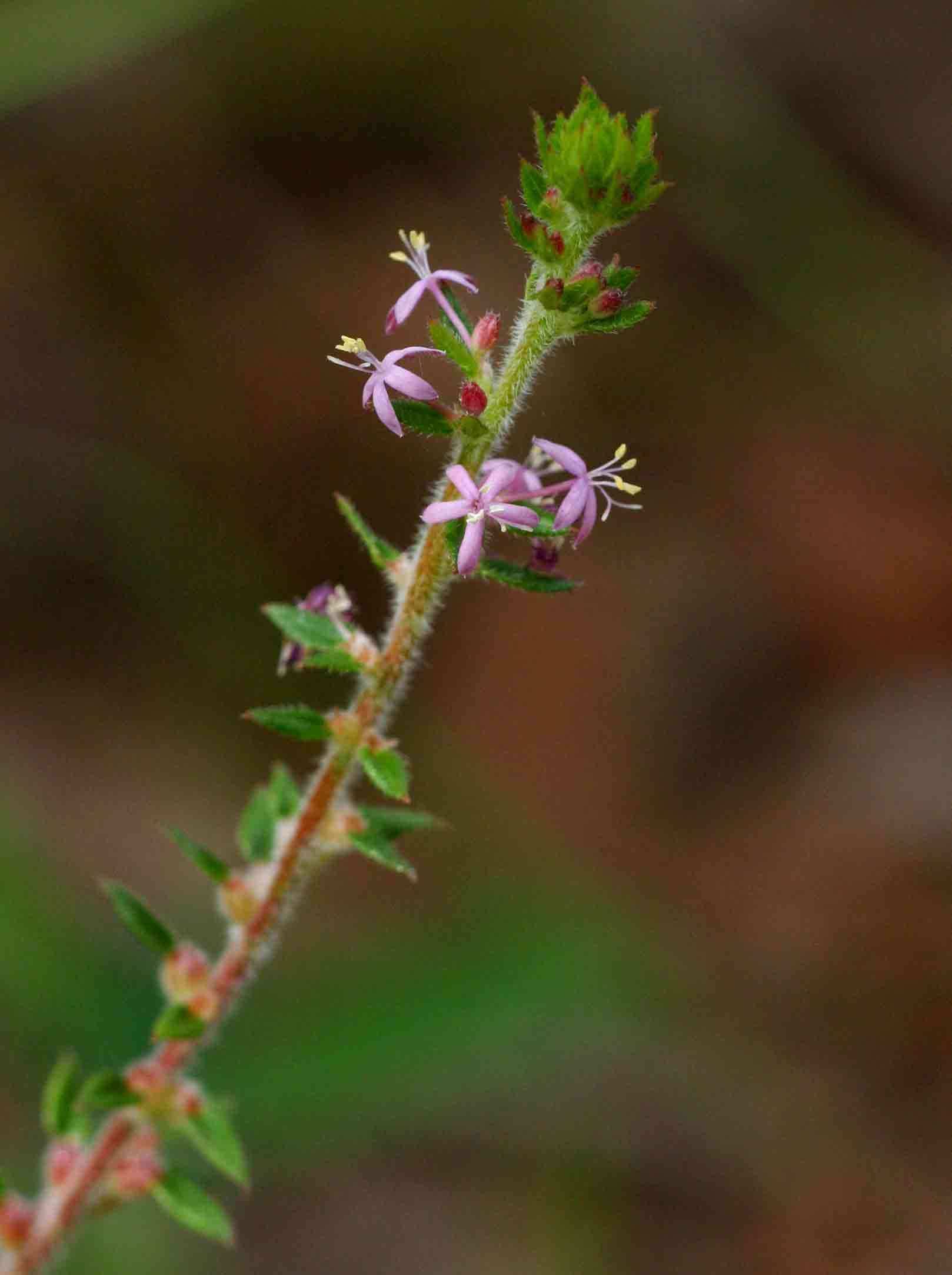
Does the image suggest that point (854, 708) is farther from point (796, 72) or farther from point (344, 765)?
point (344, 765)

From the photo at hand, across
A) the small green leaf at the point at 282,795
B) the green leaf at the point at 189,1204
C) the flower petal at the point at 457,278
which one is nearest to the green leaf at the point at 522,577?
the flower petal at the point at 457,278

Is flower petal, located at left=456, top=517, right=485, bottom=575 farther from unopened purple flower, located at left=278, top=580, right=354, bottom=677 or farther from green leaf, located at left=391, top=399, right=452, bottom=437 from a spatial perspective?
unopened purple flower, located at left=278, top=580, right=354, bottom=677

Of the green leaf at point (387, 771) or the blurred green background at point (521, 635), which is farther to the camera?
the blurred green background at point (521, 635)

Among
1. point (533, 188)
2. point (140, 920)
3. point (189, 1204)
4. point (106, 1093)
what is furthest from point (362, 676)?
point (189, 1204)

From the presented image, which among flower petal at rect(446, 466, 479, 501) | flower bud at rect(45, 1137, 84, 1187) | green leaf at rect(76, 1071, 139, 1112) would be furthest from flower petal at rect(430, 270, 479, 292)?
flower bud at rect(45, 1137, 84, 1187)

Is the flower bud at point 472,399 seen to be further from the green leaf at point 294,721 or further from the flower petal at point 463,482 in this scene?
the green leaf at point 294,721

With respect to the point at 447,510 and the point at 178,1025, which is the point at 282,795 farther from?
the point at 447,510

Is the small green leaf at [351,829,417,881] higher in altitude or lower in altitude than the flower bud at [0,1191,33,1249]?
higher
